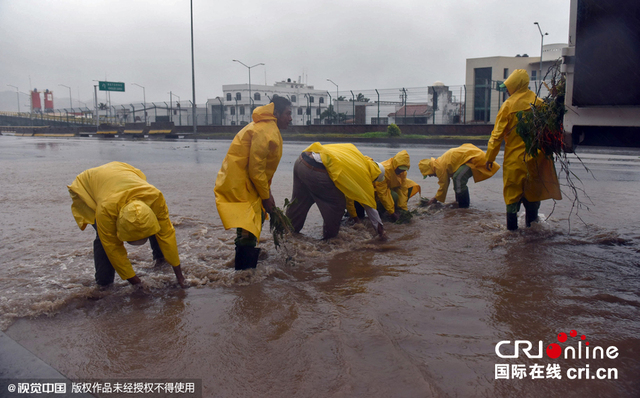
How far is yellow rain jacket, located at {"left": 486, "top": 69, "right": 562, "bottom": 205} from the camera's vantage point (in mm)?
5008

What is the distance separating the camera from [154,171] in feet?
39.4

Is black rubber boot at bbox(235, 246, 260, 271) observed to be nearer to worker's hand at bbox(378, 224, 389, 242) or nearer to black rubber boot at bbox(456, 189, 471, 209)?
worker's hand at bbox(378, 224, 389, 242)

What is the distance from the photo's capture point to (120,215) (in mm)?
3416

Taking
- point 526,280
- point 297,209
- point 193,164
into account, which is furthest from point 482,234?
point 193,164

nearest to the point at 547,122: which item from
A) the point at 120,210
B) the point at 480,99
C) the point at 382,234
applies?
the point at 382,234

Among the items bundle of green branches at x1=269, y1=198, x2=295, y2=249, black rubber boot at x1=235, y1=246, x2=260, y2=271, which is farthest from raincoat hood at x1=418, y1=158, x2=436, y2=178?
black rubber boot at x1=235, y1=246, x2=260, y2=271

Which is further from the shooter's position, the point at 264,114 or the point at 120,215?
the point at 264,114

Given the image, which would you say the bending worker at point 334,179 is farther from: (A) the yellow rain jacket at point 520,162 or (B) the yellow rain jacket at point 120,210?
(B) the yellow rain jacket at point 120,210

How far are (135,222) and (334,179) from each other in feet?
7.07

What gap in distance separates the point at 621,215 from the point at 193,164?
1081cm

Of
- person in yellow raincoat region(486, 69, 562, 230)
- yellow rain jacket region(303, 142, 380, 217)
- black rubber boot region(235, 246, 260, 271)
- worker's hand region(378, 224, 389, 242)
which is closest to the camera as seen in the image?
black rubber boot region(235, 246, 260, 271)

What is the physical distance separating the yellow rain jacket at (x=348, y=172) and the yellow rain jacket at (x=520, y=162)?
155 centimetres

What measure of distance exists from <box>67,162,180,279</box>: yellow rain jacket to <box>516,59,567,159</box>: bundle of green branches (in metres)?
3.54

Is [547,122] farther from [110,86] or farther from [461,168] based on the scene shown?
[110,86]
